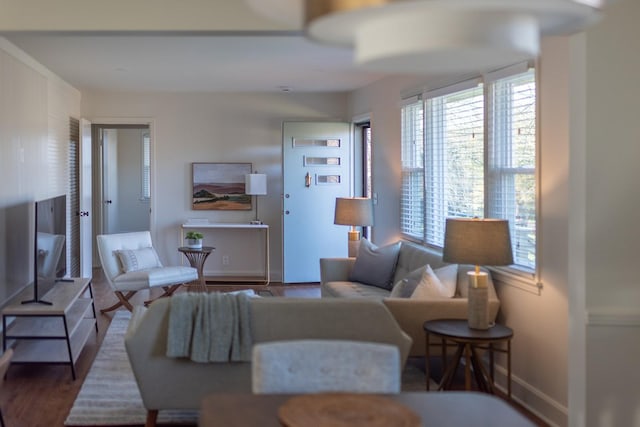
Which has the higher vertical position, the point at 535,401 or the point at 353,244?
the point at 353,244

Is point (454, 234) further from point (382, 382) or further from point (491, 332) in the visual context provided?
point (382, 382)

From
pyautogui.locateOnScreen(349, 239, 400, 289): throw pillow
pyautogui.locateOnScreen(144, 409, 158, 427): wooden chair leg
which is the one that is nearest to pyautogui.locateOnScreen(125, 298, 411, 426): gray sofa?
pyautogui.locateOnScreen(144, 409, 158, 427): wooden chair leg

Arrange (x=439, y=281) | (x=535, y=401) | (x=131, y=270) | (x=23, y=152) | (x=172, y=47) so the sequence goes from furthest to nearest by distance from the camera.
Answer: (x=131, y=270)
(x=23, y=152)
(x=172, y=47)
(x=439, y=281)
(x=535, y=401)

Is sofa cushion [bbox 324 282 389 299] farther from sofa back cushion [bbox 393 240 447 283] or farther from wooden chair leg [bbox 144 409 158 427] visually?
wooden chair leg [bbox 144 409 158 427]

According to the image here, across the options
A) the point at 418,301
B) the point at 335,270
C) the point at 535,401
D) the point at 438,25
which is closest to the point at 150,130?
the point at 335,270

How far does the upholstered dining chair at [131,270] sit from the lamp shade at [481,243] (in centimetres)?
356

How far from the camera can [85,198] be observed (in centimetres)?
811

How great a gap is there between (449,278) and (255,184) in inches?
165

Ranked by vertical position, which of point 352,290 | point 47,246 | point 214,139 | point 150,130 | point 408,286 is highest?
point 150,130

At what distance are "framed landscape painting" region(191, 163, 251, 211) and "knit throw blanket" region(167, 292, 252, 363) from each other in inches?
209

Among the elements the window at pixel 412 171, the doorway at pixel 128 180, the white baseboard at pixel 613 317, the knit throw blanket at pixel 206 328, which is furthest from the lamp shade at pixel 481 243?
the doorway at pixel 128 180

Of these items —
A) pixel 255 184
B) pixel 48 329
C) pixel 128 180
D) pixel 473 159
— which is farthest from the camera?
pixel 128 180

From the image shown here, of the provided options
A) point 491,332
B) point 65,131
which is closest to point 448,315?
point 491,332

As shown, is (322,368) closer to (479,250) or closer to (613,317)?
(613,317)
